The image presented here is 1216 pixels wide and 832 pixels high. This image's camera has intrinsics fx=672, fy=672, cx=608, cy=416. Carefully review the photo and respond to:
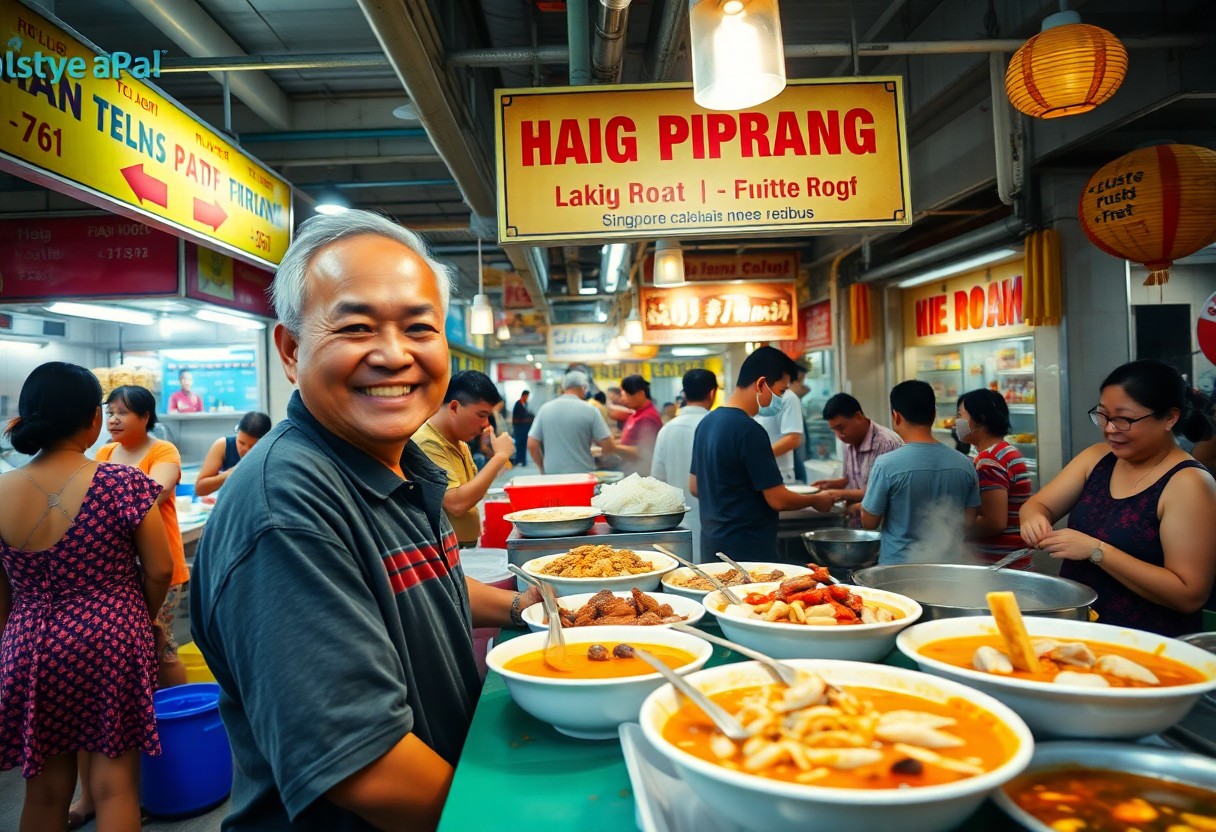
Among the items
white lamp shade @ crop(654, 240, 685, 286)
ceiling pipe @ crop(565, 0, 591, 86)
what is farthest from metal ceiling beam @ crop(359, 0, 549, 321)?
white lamp shade @ crop(654, 240, 685, 286)

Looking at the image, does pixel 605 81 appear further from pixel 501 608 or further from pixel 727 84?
pixel 501 608

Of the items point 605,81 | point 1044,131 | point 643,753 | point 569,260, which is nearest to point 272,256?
point 605,81

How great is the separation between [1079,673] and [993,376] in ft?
24.2

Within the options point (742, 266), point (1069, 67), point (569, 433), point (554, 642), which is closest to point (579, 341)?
point (742, 266)

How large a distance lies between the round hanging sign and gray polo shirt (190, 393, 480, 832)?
18.5ft

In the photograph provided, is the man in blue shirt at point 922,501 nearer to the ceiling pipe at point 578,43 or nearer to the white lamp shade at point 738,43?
the white lamp shade at point 738,43

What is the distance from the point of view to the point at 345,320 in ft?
4.68

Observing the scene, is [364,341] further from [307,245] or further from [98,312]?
[98,312]

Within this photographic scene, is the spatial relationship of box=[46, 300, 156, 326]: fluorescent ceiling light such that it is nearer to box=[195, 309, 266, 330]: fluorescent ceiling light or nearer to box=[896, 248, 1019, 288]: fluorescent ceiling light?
box=[195, 309, 266, 330]: fluorescent ceiling light

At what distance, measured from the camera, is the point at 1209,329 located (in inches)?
185

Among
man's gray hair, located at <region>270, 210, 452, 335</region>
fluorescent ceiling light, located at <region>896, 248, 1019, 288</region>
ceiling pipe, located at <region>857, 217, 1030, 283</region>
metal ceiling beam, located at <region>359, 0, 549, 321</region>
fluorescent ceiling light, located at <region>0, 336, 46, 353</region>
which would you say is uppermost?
metal ceiling beam, located at <region>359, 0, 549, 321</region>

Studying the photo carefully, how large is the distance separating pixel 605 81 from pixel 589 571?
3114mm

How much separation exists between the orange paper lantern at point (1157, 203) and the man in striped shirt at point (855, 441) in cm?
194

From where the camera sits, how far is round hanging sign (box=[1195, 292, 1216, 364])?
4.69m
